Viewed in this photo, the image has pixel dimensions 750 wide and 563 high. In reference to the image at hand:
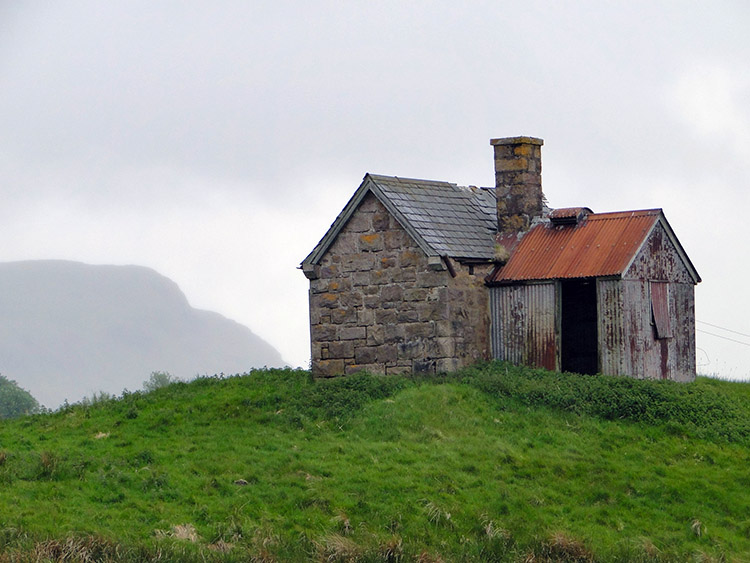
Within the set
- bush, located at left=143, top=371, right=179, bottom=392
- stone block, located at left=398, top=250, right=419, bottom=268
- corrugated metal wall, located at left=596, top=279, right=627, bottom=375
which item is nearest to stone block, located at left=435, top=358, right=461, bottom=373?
stone block, located at left=398, top=250, right=419, bottom=268

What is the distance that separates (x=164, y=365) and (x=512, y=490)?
585 ft

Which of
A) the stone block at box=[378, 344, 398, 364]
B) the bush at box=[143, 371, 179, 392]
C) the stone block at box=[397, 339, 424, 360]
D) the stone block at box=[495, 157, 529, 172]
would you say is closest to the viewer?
the stone block at box=[397, 339, 424, 360]

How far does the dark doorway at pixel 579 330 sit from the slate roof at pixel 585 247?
1.11 meters

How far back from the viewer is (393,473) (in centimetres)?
2025

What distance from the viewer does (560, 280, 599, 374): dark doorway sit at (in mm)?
28500

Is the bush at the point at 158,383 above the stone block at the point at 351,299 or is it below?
below

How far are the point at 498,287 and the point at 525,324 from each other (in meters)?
1.21

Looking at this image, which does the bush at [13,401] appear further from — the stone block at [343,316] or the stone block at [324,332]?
the stone block at [343,316]

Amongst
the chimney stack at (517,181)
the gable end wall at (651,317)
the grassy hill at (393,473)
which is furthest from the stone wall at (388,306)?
the gable end wall at (651,317)

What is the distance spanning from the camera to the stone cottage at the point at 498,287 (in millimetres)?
26406

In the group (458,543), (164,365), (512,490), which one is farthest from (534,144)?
(164,365)

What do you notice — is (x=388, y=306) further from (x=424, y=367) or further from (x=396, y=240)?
(x=424, y=367)

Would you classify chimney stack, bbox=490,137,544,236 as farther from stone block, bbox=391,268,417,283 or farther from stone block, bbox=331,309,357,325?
stone block, bbox=331,309,357,325

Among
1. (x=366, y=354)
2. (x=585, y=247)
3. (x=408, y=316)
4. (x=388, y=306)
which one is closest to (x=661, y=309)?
(x=585, y=247)
